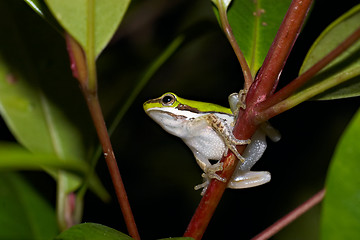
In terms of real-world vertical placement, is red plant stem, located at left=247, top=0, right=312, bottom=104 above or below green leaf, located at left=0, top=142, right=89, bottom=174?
above

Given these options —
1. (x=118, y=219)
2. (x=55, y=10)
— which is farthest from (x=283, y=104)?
(x=118, y=219)

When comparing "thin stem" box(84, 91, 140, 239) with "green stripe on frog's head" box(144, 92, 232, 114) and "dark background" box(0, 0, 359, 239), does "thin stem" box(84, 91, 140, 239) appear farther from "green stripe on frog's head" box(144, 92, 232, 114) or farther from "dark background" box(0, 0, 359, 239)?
"dark background" box(0, 0, 359, 239)

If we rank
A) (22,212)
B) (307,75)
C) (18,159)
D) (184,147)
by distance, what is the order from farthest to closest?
(184,147) → (22,212) → (307,75) → (18,159)

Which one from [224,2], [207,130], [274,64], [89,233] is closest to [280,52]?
[274,64]

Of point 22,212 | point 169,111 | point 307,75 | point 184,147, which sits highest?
point 307,75

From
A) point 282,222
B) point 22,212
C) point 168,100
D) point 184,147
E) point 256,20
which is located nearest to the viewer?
point 282,222

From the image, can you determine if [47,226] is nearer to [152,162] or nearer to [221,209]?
[221,209]

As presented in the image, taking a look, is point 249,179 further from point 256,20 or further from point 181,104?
point 256,20

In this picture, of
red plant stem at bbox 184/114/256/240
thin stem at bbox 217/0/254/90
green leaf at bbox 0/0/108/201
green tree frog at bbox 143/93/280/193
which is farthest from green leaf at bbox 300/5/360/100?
green leaf at bbox 0/0/108/201

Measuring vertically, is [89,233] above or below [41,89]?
below
